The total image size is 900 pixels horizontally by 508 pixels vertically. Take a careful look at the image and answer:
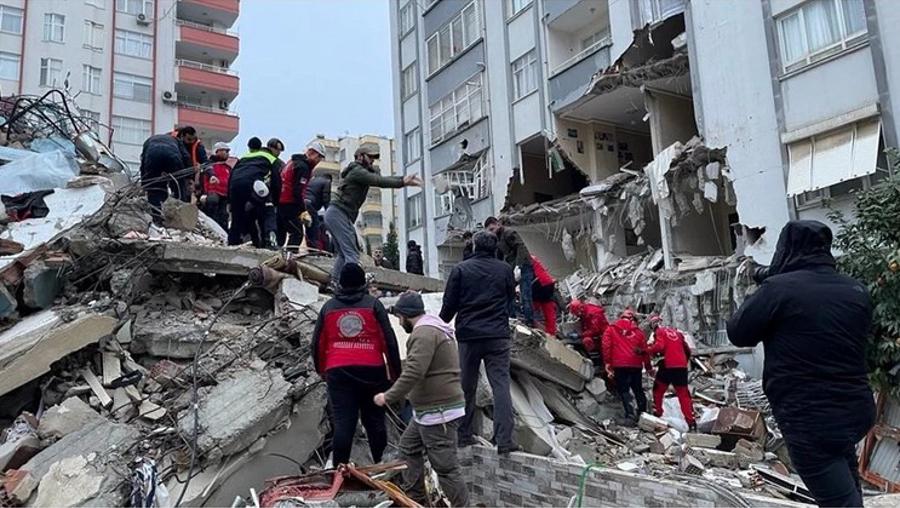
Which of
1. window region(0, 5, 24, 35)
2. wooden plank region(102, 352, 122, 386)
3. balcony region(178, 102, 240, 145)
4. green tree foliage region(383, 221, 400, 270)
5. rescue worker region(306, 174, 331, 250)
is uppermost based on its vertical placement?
window region(0, 5, 24, 35)

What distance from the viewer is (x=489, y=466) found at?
548cm

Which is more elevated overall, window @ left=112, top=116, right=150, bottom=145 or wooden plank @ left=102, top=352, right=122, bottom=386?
window @ left=112, top=116, right=150, bottom=145

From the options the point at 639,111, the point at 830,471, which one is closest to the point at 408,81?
the point at 639,111

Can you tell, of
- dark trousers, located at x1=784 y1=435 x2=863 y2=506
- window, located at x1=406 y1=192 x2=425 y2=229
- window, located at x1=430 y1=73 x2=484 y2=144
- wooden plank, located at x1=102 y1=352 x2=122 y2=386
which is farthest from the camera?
window, located at x1=406 y1=192 x2=425 y2=229

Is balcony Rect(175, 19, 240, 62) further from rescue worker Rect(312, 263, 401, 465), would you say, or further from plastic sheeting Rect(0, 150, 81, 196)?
rescue worker Rect(312, 263, 401, 465)

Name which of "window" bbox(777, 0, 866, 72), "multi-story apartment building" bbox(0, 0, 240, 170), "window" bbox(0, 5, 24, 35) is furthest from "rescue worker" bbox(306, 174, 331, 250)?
"window" bbox(0, 5, 24, 35)

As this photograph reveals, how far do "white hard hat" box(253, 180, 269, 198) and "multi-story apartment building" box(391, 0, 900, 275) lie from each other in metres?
9.78

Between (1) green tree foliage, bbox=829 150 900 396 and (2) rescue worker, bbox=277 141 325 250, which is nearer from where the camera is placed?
(1) green tree foliage, bbox=829 150 900 396

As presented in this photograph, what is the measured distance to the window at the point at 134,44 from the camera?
106ft

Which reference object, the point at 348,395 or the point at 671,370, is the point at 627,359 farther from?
the point at 348,395

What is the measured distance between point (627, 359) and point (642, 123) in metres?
13.5

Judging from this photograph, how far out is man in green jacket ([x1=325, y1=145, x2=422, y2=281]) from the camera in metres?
6.54

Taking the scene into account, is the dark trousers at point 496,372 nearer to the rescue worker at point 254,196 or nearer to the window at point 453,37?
the rescue worker at point 254,196

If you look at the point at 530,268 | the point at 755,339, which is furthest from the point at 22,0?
the point at 755,339
